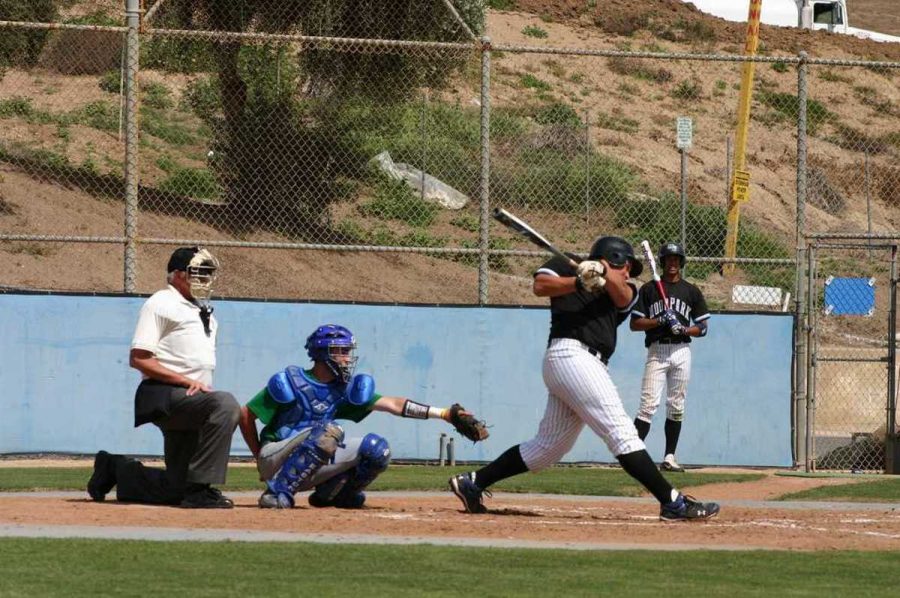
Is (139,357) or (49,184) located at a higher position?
(49,184)

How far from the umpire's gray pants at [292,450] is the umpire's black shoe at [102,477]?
3.36 feet

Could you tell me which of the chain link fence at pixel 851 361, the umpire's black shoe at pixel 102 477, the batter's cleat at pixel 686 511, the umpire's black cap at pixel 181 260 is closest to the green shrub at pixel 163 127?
the chain link fence at pixel 851 361

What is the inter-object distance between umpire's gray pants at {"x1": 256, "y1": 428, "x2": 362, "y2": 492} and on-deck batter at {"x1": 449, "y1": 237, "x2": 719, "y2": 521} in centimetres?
93

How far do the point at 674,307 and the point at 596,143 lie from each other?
20208 mm

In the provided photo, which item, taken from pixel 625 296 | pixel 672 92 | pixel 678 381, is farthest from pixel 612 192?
pixel 672 92

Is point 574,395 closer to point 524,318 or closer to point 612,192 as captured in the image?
point 524,318

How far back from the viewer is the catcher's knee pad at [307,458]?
9.31 metres

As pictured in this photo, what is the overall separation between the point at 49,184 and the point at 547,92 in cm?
1836

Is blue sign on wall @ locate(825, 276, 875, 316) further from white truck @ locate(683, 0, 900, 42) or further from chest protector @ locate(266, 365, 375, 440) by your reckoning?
white truck @ locate(683, 0, 900, 42)

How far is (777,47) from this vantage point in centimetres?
5197

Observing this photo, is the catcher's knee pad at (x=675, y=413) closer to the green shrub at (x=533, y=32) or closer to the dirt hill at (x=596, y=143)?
the dirt hill at (x=596, y=143)

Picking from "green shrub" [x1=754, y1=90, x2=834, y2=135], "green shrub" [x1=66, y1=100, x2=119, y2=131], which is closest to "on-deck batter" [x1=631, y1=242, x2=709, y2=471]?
"green shrub" [x1=66, y1=100, x2=119, y2=131]

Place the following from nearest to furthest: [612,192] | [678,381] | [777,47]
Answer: [678,381] → [612,192] → [777,47]

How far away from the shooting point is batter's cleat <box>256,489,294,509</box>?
9.49 metres
